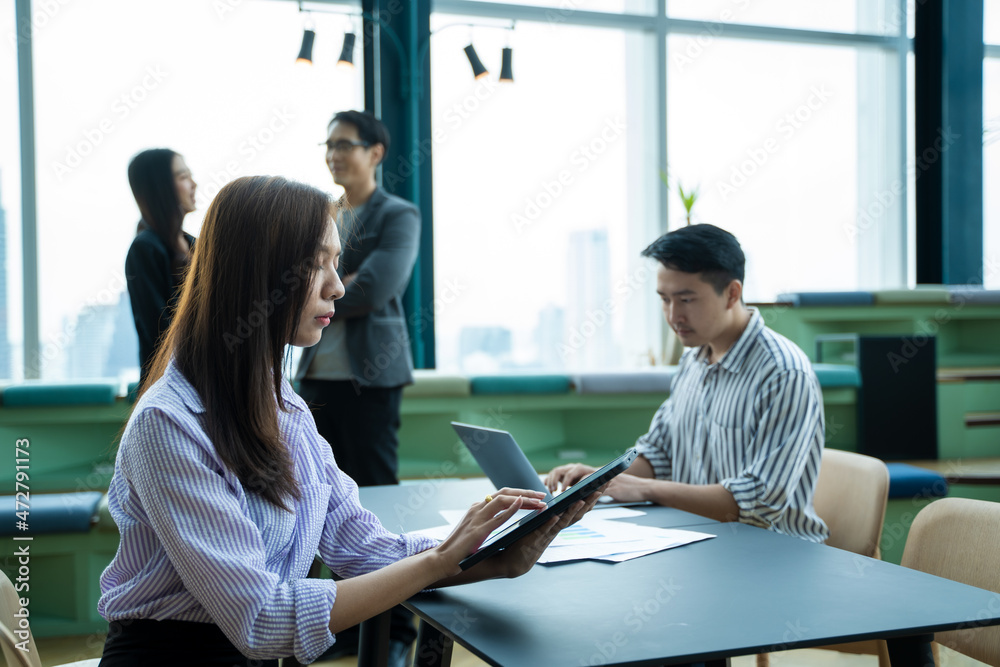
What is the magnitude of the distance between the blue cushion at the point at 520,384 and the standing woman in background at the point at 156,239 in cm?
138

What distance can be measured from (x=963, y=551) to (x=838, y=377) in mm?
2306

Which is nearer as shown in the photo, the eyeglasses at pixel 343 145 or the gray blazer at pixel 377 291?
the gray blazer at pixel 377 291

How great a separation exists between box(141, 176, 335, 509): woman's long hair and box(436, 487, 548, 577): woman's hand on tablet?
0.23m

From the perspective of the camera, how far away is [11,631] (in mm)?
1237

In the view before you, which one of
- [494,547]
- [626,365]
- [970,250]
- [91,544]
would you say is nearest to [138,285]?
[91,544]

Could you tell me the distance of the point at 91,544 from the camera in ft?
9.29

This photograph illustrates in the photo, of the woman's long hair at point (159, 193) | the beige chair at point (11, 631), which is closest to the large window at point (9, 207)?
the woman's long hair at point (159, 193)

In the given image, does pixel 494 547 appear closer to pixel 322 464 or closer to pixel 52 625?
pixel 322 464

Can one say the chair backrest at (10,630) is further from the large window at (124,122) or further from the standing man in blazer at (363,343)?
the large window at (124,122)

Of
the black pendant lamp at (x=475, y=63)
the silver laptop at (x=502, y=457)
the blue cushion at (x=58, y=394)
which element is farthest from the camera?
the black pendant lamp at (x=475, y=63)

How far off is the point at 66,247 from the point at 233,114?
0.94m

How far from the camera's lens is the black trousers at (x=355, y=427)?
2.63 m

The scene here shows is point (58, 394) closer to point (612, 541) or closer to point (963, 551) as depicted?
point (612, 541)

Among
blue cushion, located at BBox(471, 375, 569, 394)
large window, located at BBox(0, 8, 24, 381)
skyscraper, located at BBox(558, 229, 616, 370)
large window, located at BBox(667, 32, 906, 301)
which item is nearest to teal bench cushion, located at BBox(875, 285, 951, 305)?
large window, located at BBox(667, 32, 906, 301)
